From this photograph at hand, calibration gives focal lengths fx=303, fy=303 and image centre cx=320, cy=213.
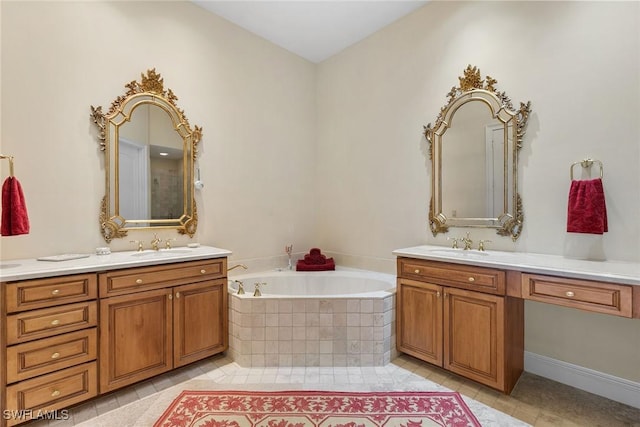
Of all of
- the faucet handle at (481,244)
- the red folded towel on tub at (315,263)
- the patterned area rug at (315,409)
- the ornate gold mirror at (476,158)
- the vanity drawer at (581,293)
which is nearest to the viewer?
the vanity drawer at (581,293)

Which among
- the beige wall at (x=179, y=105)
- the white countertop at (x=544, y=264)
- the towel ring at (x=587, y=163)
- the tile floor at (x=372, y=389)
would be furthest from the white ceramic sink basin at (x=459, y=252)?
the beige wall at (x=179, y=105)

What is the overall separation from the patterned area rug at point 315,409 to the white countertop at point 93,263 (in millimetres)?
935

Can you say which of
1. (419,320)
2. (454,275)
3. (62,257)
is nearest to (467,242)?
(454,275)

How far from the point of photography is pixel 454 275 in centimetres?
219

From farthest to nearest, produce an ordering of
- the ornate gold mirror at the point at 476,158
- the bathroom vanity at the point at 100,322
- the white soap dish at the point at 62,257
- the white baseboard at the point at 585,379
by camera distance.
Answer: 1. the ornate gold mirror at the point at 476,158
2. the white soap dish at the point at 62,257
3. the white baseboard at the point at 585,379
4. the bathroom vanity at the point at 100,322

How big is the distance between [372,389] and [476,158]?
1993 millimetres

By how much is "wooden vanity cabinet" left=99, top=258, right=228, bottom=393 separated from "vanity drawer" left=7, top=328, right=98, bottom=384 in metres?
0.08

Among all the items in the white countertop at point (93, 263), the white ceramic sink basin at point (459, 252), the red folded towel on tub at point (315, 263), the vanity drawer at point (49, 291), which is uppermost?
the white ceramic sink basin at point (459, 252)

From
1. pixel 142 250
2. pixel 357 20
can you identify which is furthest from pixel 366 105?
pixel 142 250

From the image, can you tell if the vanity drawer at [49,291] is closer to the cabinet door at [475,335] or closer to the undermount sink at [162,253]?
the undermount sink at [162,253]

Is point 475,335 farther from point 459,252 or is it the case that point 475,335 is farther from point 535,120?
point 535,120

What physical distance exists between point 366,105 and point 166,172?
7.07 ft

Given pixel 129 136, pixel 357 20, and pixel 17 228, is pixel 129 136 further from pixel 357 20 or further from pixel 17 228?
pixel 357 20

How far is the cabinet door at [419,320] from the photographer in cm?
229
